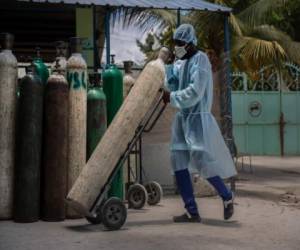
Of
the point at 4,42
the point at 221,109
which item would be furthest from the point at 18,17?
the point at 4,42

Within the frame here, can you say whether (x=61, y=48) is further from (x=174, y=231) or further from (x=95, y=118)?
(x=174, y=231)

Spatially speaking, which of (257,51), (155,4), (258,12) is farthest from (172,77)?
(258,12)

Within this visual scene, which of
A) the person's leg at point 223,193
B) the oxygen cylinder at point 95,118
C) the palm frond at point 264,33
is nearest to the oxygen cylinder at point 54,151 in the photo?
the oxygen cylinder at point 95,118

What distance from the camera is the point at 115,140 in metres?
6.59

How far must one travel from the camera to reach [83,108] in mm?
7125

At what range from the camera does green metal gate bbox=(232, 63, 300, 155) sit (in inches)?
785

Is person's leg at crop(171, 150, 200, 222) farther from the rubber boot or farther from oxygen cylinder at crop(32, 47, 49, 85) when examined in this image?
oxygen cylinder at crop(32, 47, 49, 85)

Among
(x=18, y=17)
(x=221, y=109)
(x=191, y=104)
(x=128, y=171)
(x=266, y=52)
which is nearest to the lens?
(x=191, y=104)

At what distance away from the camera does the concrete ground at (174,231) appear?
5.73 m

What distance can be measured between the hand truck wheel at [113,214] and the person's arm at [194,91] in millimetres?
1179

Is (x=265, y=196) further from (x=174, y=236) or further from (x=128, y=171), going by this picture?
(x=174, y=236)

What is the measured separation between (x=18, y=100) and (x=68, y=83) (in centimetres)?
55

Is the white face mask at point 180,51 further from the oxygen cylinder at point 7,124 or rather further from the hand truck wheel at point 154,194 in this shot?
the hand truck wheel at point 154,194

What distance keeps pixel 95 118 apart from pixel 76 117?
0.27 metres
